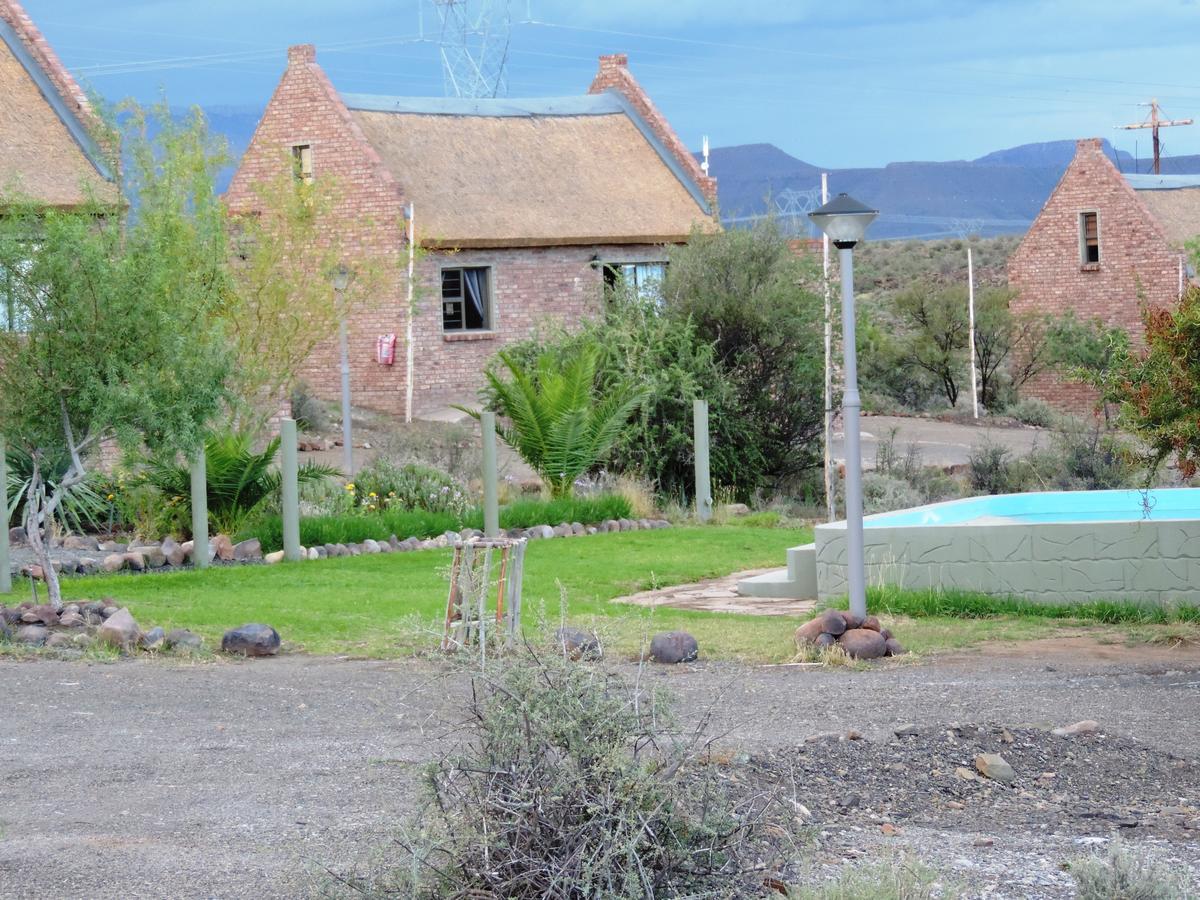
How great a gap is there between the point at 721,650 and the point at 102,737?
416cm

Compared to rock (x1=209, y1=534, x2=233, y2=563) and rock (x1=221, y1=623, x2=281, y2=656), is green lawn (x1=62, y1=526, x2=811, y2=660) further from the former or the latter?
rock (x1=209, y1=534, x2=233, y2=563)

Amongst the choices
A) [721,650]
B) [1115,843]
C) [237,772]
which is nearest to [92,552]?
[721,650]

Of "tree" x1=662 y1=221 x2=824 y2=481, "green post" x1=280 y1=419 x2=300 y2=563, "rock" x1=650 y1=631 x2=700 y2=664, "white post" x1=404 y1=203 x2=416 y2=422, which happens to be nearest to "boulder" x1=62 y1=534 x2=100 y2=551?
"green post" x1=280 y1=419 x2=300 y2=563

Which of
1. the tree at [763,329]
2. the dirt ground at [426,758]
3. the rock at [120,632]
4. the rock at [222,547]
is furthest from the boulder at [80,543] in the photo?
the tree at [763,329]

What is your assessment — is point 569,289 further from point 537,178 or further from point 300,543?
point 300,543

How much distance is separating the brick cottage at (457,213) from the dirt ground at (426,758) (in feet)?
63.7

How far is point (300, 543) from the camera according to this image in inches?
621

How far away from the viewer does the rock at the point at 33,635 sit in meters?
10.7

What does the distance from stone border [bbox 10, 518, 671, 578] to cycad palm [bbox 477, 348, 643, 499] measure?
2.49 meters

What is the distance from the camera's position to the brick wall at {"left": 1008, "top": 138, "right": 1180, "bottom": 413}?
35.9 m

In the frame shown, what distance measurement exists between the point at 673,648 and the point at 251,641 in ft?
9.07

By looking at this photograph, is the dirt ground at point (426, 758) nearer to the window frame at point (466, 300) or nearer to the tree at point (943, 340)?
the window frame at point (466, 300)

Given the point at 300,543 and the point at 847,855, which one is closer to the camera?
the point at 847,855

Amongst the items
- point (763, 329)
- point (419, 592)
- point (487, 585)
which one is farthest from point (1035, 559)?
point (763, 329)
